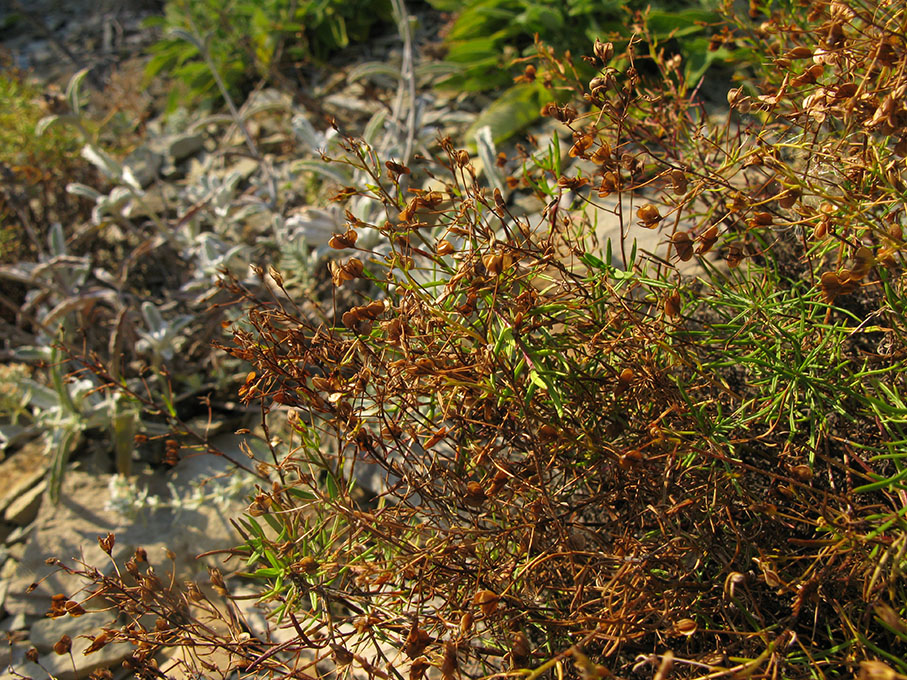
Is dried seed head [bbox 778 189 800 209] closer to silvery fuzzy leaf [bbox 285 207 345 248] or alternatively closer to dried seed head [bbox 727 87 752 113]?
dried seed head [bbox 727 87 752 113]

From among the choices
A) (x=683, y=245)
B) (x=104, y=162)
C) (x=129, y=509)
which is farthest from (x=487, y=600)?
(x=104, y=162)

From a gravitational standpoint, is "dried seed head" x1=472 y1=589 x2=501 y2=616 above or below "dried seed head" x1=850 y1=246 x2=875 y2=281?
below

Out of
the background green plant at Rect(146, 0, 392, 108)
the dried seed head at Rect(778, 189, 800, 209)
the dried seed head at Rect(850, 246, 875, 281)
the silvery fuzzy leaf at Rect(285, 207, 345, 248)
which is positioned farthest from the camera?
the background green plant at Rect(146, 0, 392, 108)

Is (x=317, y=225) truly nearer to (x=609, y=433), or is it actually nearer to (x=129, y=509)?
(x=129, y=509)

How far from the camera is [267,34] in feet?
15.9

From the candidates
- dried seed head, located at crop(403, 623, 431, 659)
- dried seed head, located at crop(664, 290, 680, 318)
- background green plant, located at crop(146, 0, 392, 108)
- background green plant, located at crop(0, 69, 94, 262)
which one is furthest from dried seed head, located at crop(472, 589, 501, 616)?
background green plant, located at crop(146, 0, 392, 108)

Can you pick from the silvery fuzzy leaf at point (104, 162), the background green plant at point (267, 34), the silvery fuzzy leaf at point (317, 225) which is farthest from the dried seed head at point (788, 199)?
the background green plant at point (267, 34)

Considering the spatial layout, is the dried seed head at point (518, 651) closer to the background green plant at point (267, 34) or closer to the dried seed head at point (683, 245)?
the dried seed head at point (683, 245)

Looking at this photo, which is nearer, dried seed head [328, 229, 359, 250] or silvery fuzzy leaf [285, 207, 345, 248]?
dried seed head [328, 229, 359, 250]

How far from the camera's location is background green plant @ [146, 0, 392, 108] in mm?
4793

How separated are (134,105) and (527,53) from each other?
3.09m

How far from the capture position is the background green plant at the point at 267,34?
4793 mm

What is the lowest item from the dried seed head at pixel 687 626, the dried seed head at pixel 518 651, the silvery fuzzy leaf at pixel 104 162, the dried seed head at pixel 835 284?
the dried seed head at pixel 518 651

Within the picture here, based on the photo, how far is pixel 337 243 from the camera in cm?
140
